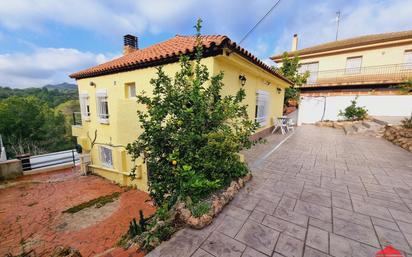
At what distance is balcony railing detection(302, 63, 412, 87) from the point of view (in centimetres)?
1514

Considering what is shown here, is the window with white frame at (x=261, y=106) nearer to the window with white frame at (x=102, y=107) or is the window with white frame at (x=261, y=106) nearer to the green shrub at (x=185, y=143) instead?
the green shrub at (x=185, y=143)

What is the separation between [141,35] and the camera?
37.1 ft

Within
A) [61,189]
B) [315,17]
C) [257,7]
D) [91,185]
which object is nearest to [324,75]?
[315,17]

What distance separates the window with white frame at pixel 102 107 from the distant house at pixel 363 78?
16.2 m

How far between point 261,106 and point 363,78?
1536 cm

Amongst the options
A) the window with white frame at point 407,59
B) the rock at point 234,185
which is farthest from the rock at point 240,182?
the window with white frame at point 407,59

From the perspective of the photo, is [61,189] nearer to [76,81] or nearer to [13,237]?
[13,237]

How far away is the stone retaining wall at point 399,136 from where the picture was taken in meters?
6.93

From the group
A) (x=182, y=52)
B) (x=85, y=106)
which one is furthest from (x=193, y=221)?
(x=85, y=106)

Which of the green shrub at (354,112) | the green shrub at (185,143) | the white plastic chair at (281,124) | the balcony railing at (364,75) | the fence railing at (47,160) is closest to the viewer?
the green shrub at (185,143)

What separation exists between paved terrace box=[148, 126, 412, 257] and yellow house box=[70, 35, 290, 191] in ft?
11.3

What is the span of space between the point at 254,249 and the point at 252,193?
4.74 ft

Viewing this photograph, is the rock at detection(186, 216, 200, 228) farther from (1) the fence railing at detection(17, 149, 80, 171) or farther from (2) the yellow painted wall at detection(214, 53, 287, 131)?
(1) the fence railing at detection(17, 149, 80, 171)

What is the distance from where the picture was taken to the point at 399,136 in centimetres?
778
